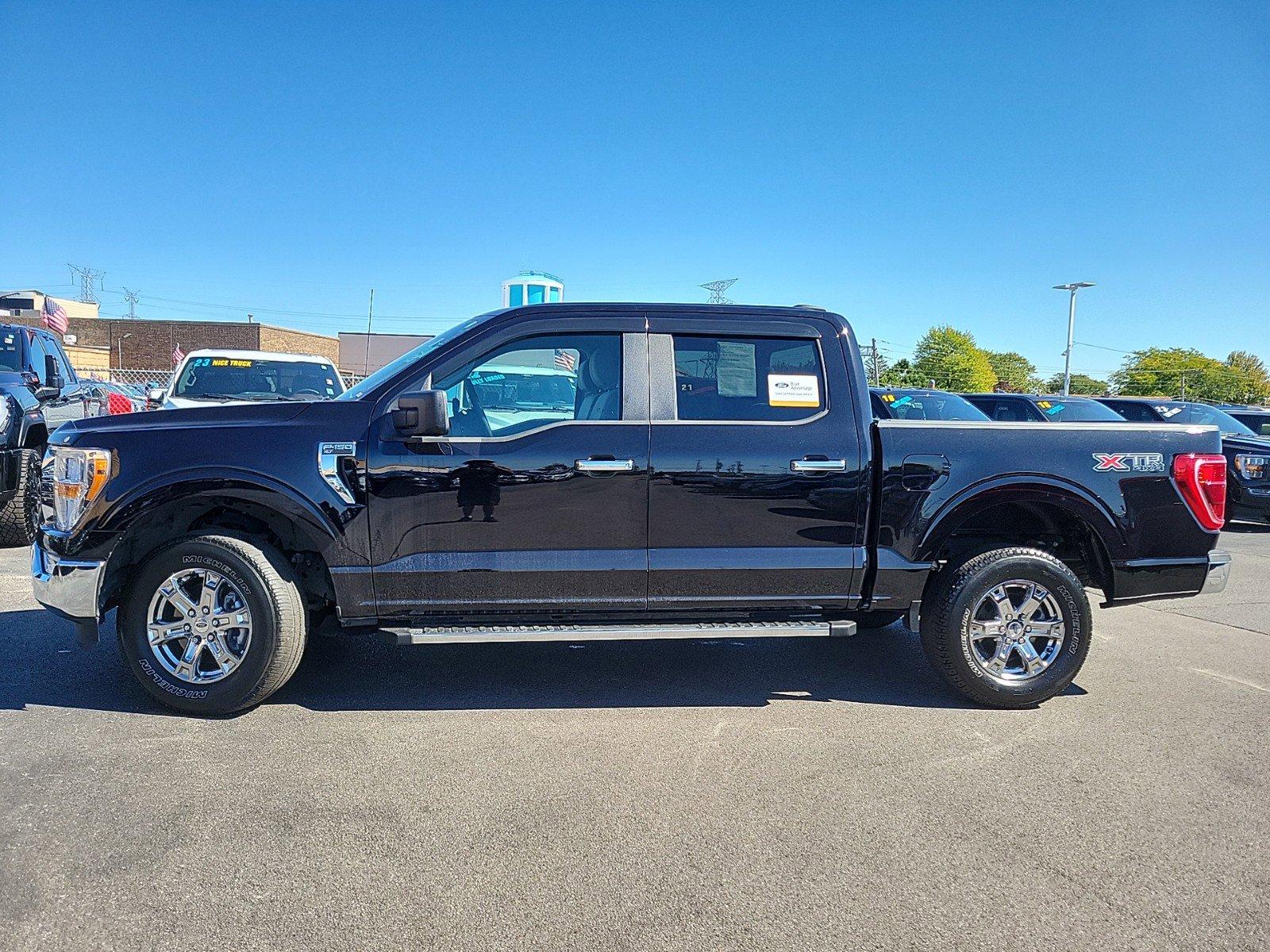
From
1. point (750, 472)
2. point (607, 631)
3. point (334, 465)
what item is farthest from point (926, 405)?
point (334, 465)

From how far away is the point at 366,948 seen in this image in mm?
2432

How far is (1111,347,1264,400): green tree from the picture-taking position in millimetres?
76188

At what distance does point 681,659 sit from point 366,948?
303 centimetres

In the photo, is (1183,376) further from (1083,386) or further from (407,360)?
(407,360)

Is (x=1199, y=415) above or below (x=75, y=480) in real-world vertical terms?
above

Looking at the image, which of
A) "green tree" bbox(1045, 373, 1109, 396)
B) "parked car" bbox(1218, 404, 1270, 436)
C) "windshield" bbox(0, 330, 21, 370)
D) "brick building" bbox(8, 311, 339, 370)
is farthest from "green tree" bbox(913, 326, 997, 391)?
"windshield" bbox(0, 330, 21, 370)

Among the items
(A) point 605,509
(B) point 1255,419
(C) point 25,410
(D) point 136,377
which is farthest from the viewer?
(D) point 136,377

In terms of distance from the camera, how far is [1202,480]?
4.47m

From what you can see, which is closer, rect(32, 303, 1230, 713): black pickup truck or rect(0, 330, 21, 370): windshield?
rect(32, 303, 1230, 713): black pickup truck

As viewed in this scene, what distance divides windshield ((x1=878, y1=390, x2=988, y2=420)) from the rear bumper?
6768 mm

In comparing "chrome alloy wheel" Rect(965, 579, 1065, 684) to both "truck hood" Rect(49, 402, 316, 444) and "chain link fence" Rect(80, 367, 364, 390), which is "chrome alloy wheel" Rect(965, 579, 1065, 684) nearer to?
"truck hood" Rect(49, 402, 316, 444)

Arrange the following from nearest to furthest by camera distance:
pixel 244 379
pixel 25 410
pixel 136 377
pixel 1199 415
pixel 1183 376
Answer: pixel 25 410
pixel 244 379
pixel 1199 415
pixel 136 377
pixel 1183 376

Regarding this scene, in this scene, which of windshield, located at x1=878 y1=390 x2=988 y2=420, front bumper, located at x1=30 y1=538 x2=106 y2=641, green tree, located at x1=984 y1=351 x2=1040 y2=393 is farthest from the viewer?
green tree, located at x1=984 y1=351 x2=1040 y2=393

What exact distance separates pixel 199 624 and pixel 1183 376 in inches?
2962
